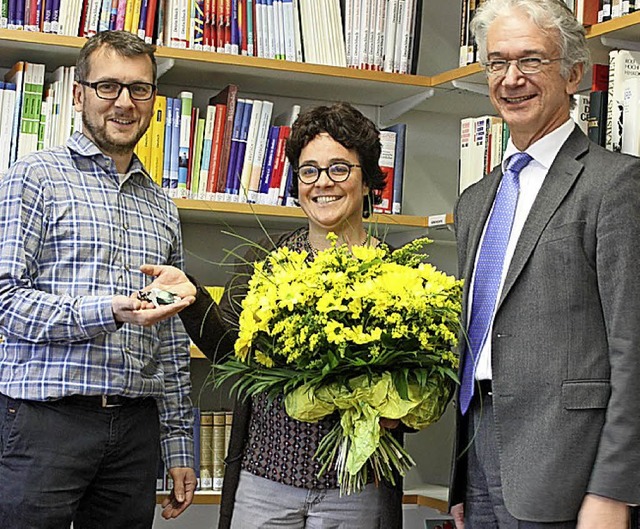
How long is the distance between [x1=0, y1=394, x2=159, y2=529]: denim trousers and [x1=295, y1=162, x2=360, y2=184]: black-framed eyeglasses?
67 cm

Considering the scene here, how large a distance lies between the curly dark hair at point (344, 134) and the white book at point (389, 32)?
3.00 feet

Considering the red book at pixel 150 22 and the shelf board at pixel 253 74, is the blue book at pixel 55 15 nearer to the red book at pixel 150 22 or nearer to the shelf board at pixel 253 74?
the shelf board at pixel 253 74

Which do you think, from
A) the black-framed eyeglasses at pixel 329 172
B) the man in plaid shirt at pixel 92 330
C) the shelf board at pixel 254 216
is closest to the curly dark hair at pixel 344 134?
the black-framed eyeglasses at pixel 329 172

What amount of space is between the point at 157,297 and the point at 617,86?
1.23 meters

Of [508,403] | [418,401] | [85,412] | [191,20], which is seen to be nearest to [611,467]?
[508,403]

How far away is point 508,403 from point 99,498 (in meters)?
1.04

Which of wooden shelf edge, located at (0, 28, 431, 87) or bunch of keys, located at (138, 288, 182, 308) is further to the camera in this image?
wooden shelf edge, located at (0, 28, 431, 87)

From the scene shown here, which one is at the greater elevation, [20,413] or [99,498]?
[20,413]

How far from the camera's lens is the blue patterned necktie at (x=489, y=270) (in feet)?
6.82

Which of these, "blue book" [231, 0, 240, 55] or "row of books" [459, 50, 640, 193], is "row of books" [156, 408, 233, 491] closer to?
"blue book" [231, 0, 240, 55]

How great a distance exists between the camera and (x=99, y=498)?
96.7 inches

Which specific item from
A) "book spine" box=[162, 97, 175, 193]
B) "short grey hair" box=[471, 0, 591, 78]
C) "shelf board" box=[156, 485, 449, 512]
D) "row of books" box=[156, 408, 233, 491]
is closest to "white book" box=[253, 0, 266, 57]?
"book spine" box=[162, 97, 175, 193]

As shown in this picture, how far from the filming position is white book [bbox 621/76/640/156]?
247 cm

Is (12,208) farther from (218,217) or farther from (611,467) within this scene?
(611,467)
